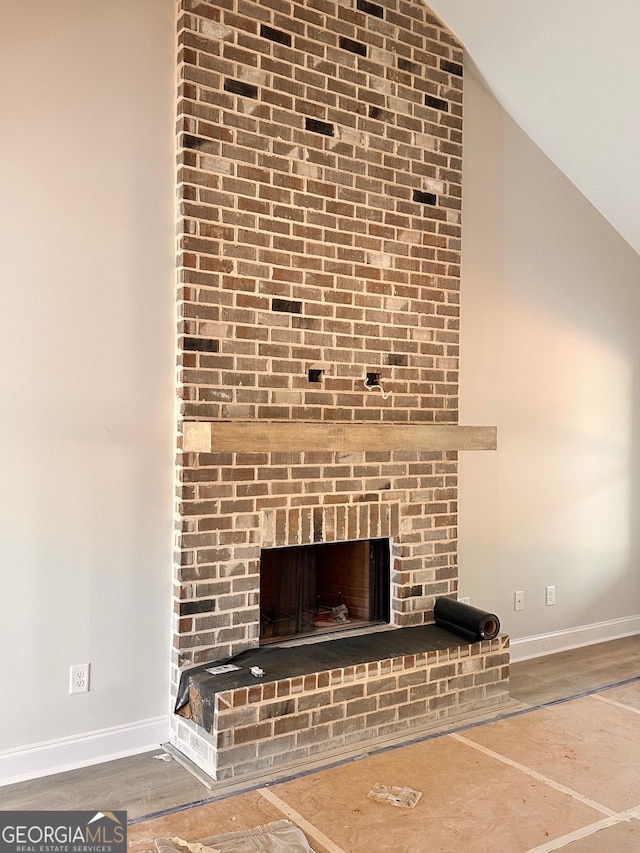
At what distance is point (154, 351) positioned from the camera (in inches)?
119

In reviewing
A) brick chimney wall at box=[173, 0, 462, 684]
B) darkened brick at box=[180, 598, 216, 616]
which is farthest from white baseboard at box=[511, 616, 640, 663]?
darkened brick at box=[180, 598, 216, 616]

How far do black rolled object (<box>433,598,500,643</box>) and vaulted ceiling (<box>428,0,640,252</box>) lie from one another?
2.44m

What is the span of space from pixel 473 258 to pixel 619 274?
4.12 ft

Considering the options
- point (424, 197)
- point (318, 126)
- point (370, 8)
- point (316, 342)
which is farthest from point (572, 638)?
point (370, 8)

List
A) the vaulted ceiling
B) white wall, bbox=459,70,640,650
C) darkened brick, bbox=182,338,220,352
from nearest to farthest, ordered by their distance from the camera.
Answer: darkened brick, bbox=182,338,220,352, the vaulted ceiling, white wall, bbox=459,70,640,650

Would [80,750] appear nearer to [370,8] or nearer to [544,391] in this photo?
[544,391]

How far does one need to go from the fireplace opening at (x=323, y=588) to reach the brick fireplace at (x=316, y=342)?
0.24ft

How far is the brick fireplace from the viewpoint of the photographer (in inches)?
119

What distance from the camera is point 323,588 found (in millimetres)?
3611

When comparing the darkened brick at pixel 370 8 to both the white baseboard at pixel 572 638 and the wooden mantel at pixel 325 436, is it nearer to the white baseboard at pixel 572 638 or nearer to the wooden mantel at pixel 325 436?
the wooden mantel at pixel 325 436

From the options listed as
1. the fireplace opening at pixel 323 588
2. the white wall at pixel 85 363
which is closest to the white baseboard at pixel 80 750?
the white wall at pixel 85 363

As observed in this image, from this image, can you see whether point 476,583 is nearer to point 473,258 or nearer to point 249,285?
point 473,258

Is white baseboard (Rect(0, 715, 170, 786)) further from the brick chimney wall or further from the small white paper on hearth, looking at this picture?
the small white paper on hearth

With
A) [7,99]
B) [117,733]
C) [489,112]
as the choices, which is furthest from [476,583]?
[7,99]
